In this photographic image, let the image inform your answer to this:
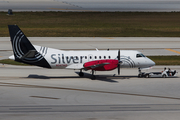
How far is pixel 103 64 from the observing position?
3334cm

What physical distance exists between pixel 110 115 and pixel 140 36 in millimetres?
57870

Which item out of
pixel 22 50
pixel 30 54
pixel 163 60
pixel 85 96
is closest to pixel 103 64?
pixel 85 96

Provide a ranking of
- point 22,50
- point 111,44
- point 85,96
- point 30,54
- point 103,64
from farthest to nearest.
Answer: point 111,44 < point 22,50 < point 30,54 < point 103,64 < point 85,96

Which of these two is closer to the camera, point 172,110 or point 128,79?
point 172,110

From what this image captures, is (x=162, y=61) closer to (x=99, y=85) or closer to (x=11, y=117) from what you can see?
(x=99, y=85)

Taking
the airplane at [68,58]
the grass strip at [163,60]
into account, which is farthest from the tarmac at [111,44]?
the airplane at [68,58]

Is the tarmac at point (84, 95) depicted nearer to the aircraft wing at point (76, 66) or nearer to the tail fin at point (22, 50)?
the aircraft wing at point (76, 66)

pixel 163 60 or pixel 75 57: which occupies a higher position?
pixel 75 57

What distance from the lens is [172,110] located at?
77.3ft

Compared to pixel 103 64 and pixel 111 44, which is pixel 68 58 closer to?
pixel 103 64

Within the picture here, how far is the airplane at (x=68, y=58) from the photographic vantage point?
34156mm

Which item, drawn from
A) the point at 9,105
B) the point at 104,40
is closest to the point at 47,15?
the point at 104,40

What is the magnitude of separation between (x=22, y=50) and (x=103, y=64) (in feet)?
32.8

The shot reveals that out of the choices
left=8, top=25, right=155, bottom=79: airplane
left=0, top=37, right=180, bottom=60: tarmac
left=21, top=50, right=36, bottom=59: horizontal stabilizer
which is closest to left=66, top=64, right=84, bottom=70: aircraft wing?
left=8, top=25, right=155, bottom=79: airplane
